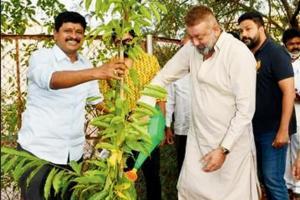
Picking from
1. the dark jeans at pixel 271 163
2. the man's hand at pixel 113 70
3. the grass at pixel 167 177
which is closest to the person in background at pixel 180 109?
the grass at pixel 167 177

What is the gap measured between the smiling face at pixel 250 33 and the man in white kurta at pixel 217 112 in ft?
2.66

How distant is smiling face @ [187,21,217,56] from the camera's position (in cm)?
330

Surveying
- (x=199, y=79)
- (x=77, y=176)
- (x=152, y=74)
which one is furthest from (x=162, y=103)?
(x=77, y=176)

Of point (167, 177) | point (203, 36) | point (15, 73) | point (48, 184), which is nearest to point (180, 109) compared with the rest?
point (167, 177)

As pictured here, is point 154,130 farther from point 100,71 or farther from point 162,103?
point 100,71

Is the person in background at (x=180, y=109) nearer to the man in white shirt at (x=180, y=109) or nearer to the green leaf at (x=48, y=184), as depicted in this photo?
the man in white shirt at (x=180, y=109)

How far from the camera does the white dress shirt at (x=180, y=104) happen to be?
4.88 meters

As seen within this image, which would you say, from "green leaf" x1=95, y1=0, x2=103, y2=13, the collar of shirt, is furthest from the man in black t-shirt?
"green leaf" x1=95, y1=0, x2=103, y2=13

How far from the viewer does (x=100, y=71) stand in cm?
243

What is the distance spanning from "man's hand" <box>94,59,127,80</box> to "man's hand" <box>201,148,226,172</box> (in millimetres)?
1040

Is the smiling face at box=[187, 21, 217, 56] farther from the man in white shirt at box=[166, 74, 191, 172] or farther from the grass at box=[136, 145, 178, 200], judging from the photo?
the grass at box=[136, 145, 178, 200]

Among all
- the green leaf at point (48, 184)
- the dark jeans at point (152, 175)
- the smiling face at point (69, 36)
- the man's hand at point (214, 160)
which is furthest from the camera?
the dark jeans at point (152, 175)

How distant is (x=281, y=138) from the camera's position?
13.2 ft

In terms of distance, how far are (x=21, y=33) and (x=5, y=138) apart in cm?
103
